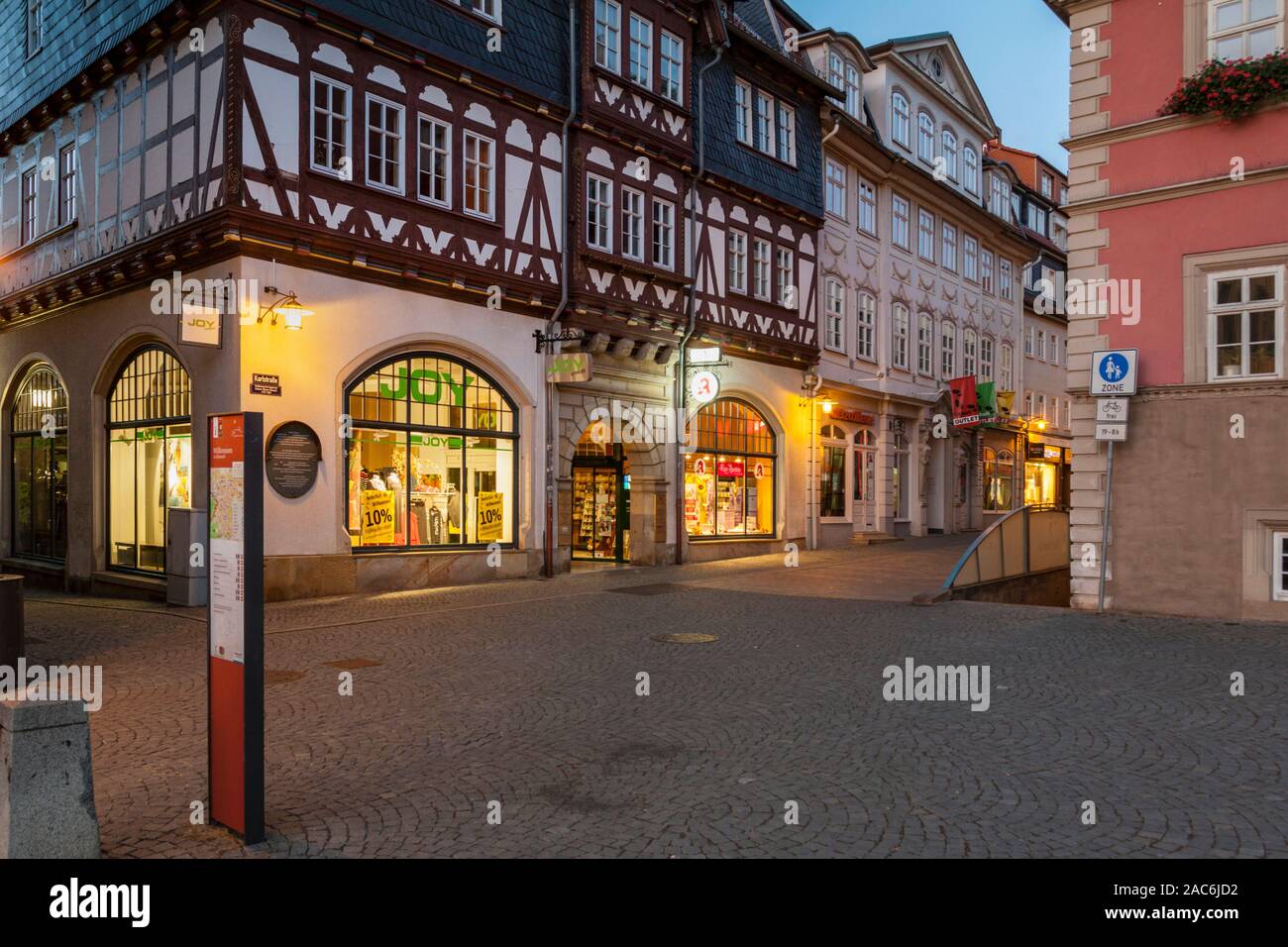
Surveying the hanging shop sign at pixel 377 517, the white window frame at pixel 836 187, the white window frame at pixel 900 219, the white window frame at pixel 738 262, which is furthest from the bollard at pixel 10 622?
the white window frame at pixel 900 219

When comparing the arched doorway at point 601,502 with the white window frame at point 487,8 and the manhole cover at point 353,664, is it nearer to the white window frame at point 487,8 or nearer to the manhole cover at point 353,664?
the white window frame at point 487,8

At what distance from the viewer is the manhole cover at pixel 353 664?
9602 millimetres

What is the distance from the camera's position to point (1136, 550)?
13.5m

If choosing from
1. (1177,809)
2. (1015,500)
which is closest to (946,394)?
(1015,500)

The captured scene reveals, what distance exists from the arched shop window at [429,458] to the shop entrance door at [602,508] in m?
4.27

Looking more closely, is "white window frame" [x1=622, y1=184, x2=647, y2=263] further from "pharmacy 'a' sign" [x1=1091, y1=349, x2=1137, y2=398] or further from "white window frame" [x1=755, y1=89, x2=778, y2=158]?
"pharmacy 'a' sign" [x1=1091, y1=349, x2=1137, y2=398]

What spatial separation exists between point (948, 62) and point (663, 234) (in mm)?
17696

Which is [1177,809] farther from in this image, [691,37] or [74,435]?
[691,37]

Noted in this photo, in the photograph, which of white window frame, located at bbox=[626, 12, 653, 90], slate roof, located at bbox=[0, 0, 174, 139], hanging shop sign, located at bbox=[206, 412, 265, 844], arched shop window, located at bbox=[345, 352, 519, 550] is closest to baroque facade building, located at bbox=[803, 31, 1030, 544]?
white window frame, located at bbox=[626, 12, 653, 90]

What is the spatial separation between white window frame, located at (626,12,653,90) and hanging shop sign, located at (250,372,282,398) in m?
9.93

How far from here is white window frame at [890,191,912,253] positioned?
29812 mm

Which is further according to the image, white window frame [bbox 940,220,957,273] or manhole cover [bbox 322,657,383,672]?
white window frame [bbox 940,220,957,273]

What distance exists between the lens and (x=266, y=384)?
1385cm

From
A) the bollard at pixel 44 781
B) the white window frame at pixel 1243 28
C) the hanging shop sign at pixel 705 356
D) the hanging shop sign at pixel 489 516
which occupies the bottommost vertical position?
the bollard at pixel 44 781
